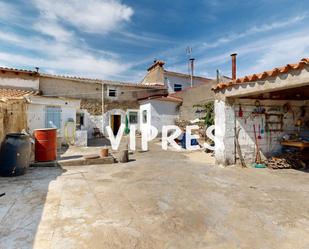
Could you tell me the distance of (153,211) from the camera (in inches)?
144

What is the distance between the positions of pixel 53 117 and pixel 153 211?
11702mm

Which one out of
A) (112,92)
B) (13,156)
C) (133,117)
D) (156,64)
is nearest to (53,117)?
(112,92)

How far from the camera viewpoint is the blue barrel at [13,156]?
5.66 m

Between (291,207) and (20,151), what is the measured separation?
6.73 meters

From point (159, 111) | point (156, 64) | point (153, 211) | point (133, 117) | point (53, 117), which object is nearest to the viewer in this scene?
point (153, 211)

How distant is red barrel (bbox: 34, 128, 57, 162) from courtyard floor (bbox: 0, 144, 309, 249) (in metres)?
1.28

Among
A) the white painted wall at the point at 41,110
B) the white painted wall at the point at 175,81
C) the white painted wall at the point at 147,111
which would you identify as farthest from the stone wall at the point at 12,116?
the white painted wall at the point at 175,81

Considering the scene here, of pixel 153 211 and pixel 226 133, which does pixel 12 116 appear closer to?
pixel 153 211

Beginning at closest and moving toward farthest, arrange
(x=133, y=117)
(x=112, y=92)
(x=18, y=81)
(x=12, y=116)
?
(x=12, y=116) → (x=18, y=81) → (x=112, y=92) → (x=133, y=117)

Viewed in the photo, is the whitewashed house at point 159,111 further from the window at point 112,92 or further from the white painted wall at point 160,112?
the window at point 112,92

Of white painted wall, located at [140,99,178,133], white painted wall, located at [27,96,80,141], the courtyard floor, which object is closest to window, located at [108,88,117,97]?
white painted wall, located at [140,99,178,133]

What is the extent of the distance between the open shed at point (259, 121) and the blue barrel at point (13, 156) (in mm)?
6393

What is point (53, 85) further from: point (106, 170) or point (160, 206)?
point (160, 206)

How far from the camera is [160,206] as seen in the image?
3893 mm
